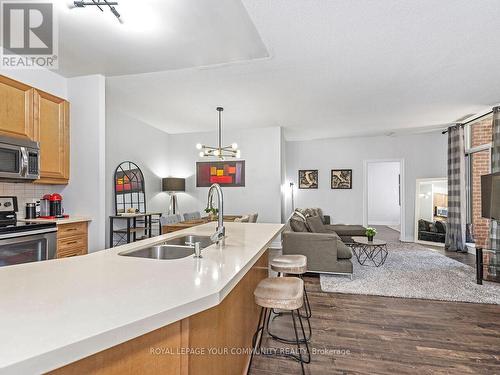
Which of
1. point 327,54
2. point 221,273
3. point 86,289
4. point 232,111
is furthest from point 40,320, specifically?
point 232,111

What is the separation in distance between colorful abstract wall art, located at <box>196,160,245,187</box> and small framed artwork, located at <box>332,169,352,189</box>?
270 centimetres

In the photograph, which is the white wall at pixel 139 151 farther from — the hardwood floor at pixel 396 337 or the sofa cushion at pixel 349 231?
the sofa cushion at pixel 349 231

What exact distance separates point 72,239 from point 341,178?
626 centimetres

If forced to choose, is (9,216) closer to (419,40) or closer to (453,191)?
(419,40)

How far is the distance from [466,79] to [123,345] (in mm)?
4585

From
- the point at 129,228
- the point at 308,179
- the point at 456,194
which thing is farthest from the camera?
the point at 308,179

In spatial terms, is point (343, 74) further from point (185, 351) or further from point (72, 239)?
point (72, 239)

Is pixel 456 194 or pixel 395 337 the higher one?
pixel 456 194

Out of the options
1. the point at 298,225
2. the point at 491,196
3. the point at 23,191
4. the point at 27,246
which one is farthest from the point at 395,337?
the point at 23,191

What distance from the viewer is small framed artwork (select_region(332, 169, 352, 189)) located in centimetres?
725

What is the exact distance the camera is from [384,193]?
32.3 ft

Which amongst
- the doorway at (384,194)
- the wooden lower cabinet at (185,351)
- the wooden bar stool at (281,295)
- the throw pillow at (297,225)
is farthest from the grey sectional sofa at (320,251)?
the doorway at (384,194)

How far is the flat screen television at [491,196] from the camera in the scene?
11.4 ft

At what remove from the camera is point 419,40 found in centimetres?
257
